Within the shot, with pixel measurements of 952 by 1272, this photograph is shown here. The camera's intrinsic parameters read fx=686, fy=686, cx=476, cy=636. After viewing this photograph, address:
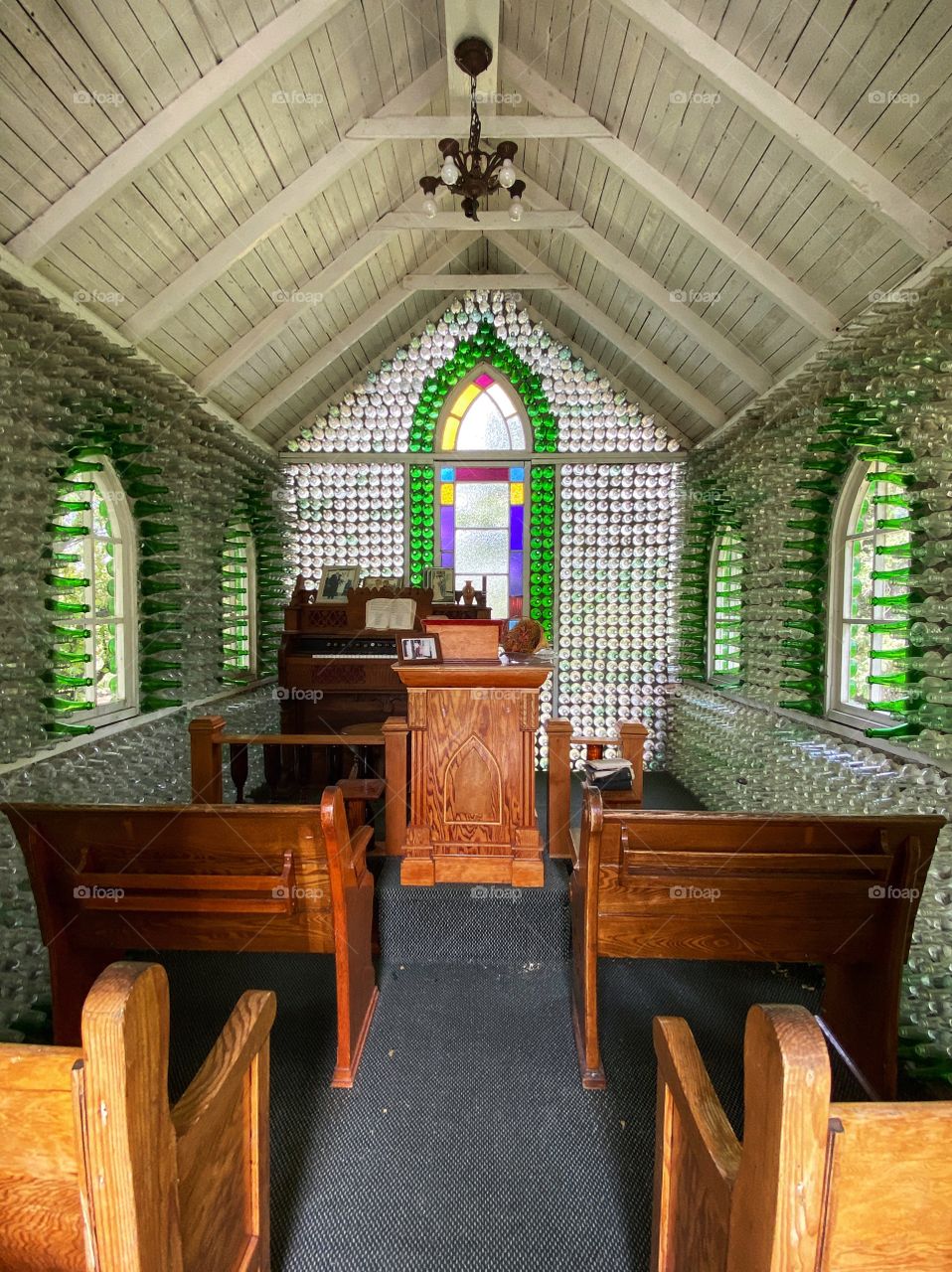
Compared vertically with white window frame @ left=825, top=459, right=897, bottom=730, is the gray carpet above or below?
below

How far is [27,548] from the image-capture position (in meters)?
3.20

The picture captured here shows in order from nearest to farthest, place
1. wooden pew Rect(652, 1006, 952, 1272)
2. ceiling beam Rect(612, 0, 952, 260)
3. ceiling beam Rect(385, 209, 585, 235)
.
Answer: wooden pew Rect(652, 1006, 952, 1272), ceiling beam Rect(612, 0, 952, 260), ceiling beam Rect(385, 209, 585, 235)

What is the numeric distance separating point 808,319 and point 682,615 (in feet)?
10.8

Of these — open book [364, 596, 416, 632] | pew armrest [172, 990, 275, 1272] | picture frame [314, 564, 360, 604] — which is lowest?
pew armrest [172, 990, 275, 1272]

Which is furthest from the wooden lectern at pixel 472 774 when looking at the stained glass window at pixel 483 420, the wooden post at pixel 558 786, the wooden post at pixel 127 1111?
the stained glass window at pixel 483 420

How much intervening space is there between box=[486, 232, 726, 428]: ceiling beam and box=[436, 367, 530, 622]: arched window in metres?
1.24

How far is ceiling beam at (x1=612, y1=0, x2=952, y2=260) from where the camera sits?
307 cm

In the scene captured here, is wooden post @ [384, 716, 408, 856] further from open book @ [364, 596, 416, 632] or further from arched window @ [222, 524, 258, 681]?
arched window @ [222, 524, 258, 681]

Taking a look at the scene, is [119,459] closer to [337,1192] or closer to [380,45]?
[380,45]

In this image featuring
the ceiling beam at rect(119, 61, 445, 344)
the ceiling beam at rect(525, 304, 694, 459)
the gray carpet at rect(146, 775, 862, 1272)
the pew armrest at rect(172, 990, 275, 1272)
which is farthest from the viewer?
the ceiling beam at rect(525, 304, 694, 459)

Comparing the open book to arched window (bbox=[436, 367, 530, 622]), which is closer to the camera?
the open book

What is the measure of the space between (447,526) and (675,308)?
3.17 m

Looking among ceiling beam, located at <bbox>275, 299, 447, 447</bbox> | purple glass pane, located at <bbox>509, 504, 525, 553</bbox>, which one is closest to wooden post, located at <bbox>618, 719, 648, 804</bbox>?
purple glass pane, located at <bbox>509, 504, 525, 553</bbox>

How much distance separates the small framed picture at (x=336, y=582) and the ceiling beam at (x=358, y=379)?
1533mm
